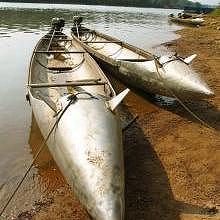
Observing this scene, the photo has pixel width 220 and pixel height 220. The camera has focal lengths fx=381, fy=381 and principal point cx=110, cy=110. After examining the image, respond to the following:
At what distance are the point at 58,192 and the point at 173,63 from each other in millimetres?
5715

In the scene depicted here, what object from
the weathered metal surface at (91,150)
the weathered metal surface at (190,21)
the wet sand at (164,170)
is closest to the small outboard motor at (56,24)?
the wet sand at (164,170)

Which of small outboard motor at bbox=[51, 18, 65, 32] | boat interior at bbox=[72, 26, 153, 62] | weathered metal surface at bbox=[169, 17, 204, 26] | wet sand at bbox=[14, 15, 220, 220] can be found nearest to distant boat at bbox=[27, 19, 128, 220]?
wet sand at bbox=[14, 15, 220, 220]

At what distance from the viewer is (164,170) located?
7.86 meters

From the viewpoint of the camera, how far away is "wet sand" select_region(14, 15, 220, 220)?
6.59m

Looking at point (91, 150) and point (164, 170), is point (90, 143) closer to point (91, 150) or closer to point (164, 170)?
point (91, 150)

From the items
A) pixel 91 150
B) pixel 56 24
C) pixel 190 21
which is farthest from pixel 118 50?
pixel 190 21

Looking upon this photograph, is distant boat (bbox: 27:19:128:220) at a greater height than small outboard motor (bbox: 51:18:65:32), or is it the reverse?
distant boat (bbox: 27:19:128:220)

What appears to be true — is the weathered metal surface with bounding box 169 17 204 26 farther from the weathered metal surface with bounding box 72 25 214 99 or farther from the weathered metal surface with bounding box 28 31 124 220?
the weathered metal surface with bounding box 28 31 124 220

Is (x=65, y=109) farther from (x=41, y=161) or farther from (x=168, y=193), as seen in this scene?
(x=168, y=193)

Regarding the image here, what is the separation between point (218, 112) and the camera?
11.2m

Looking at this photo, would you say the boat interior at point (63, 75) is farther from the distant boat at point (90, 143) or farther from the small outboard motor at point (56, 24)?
the small outboard motor at point (56, 24)

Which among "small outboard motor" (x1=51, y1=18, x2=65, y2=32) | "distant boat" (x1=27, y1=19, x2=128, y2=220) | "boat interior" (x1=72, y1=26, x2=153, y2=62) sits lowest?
"small outboard motor" (x1=51, y1=18, x2=65, y2=32)

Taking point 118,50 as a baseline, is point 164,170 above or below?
above

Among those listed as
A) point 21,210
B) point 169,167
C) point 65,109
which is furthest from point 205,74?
point 21,210
